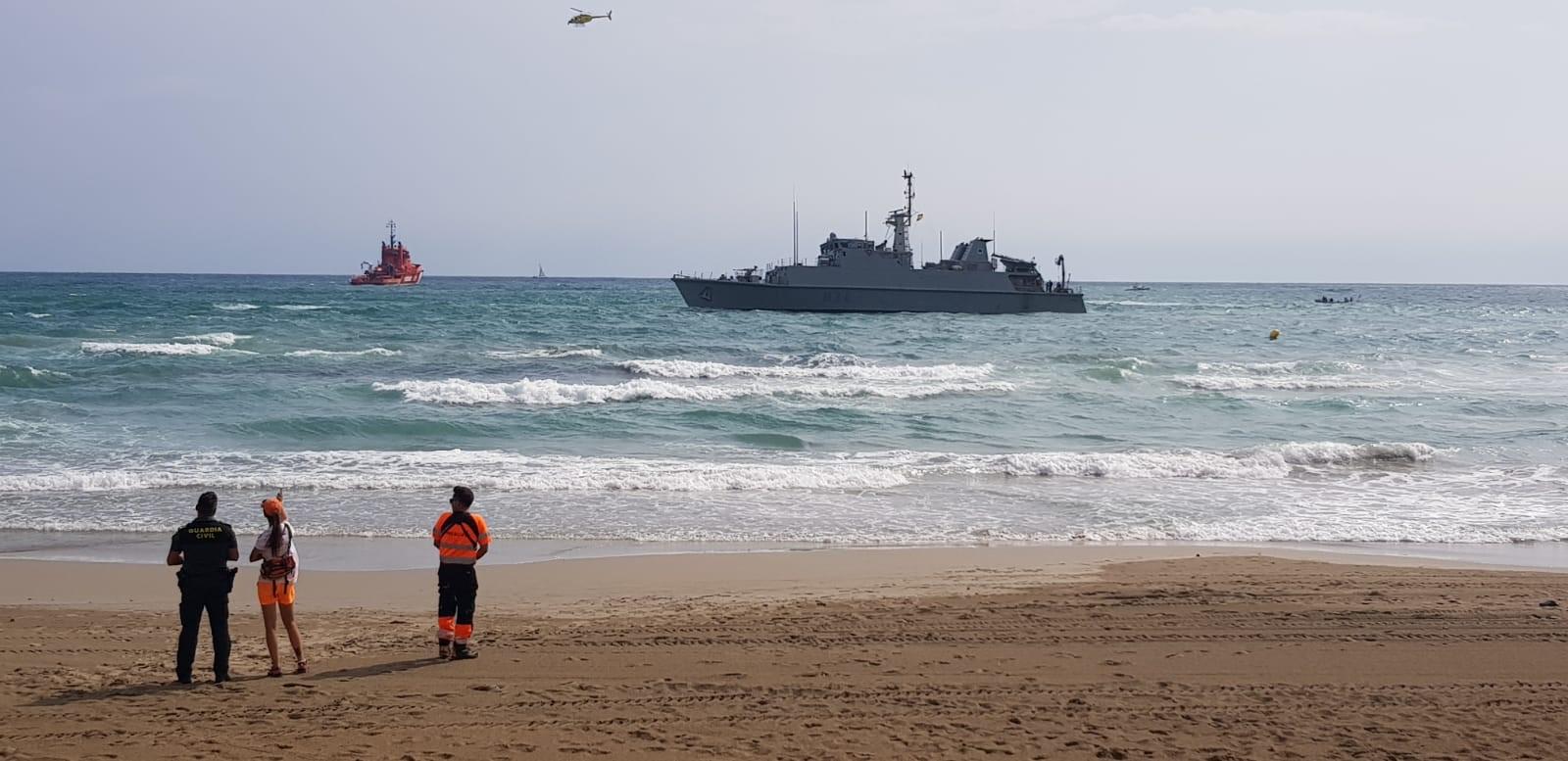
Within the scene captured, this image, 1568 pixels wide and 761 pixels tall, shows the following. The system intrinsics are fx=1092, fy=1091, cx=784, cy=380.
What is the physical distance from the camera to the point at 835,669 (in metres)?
6.61

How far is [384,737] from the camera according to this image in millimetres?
5480

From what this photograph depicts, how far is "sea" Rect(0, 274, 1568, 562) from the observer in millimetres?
12117

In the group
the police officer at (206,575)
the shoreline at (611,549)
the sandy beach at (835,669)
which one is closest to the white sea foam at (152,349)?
the shoreline at (611,549)

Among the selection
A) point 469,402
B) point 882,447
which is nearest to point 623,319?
point 469,402

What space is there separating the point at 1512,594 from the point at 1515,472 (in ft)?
28.5

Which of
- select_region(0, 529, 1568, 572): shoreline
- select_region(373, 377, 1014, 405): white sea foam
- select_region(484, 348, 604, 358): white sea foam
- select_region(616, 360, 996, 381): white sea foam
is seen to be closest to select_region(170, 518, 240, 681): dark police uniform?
→ select_region(0, 529, 1568, 572): shoreline

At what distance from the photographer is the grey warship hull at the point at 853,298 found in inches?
2173

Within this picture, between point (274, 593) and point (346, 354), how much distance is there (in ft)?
91.3

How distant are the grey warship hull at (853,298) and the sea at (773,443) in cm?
1778

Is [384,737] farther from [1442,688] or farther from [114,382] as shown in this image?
[114,382]

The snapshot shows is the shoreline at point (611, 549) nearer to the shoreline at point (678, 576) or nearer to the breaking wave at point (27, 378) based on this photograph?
the shoreline at point (678, 576)

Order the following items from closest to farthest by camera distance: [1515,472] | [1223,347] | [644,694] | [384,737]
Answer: [384,737], [644,694], [1515,472], [1223,347]

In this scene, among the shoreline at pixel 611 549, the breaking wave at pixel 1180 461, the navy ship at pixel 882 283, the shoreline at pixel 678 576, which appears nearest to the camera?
the shoreline at pixel 678 576

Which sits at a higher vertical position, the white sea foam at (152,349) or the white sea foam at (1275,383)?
the white sea foam at (152,349)
